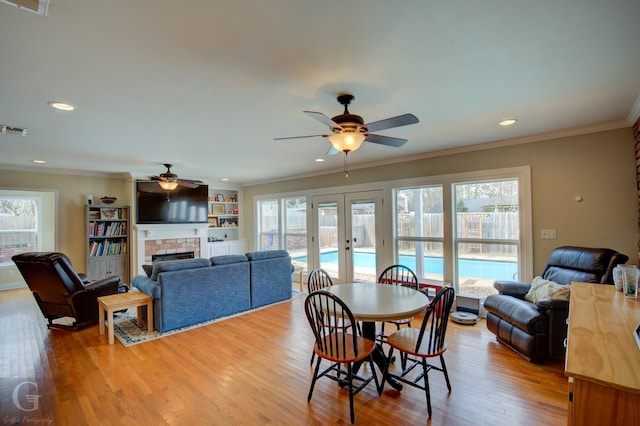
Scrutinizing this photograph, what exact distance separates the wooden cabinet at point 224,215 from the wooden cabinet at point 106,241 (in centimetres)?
198

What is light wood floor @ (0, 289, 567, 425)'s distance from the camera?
216 cm

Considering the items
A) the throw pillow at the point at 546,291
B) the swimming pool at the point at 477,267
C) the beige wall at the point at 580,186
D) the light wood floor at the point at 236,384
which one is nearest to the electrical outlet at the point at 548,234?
the beige wall at the point at 580,186

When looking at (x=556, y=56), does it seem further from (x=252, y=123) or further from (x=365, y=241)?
(x=365, y=241)

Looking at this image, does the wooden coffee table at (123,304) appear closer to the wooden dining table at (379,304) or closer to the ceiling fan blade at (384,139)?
the wooden dining table at (379,304)

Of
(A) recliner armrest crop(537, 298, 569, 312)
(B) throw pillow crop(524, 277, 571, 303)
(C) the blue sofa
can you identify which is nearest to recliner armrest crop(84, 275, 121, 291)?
(C) the blue sofa

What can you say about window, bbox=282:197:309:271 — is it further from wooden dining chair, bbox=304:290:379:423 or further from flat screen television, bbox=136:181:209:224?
wooden dining chair, bbox=304:290:379:423

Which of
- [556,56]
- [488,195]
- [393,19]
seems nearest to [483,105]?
[556,56]

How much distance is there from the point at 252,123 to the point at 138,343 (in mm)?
2823

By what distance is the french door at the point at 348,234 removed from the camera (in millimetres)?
5523

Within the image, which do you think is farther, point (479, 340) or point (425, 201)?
point (425, 201)

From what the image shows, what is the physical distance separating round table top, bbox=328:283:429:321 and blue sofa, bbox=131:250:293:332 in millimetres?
1969

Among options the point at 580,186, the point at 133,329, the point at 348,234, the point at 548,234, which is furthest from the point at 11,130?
the point at 580,186

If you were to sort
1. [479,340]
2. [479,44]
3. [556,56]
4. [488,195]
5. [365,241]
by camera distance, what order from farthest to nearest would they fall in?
[365,241] < [488,195] < [479,340] < [556,56] < [479,44]

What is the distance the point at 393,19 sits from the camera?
5.00 feet
